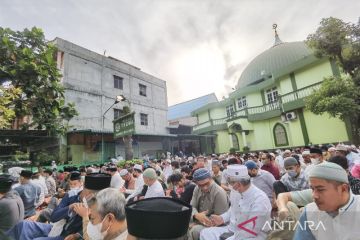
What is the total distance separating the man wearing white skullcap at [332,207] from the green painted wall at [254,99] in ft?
75.1

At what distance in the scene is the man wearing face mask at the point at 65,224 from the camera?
129 inches

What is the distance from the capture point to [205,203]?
4.06 m

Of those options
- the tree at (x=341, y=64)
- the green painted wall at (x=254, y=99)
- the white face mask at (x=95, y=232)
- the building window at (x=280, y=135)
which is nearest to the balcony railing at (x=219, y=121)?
the green painted wall at (x=254, y=99)

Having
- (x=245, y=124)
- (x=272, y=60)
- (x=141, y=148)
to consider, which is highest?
(x=272, y=60)

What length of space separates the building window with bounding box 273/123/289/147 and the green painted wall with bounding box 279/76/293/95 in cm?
304

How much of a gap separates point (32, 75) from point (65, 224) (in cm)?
804

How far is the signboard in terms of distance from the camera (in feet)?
43.5

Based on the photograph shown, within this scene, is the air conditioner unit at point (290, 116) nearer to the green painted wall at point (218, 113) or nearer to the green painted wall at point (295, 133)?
the green painted wall at point (295, 133)

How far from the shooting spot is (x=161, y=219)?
1.50 m

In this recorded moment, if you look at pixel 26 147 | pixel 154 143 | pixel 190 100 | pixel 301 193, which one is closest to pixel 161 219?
pixel 301 193

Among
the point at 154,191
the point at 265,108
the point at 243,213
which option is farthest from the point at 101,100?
the point at 243,213

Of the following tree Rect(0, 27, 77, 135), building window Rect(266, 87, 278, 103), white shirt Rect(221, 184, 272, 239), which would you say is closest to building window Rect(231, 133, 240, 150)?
building window Rect(266, 87, 278, 103)

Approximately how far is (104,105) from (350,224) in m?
20.4

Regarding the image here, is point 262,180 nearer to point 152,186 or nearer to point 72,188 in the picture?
point 152,186
